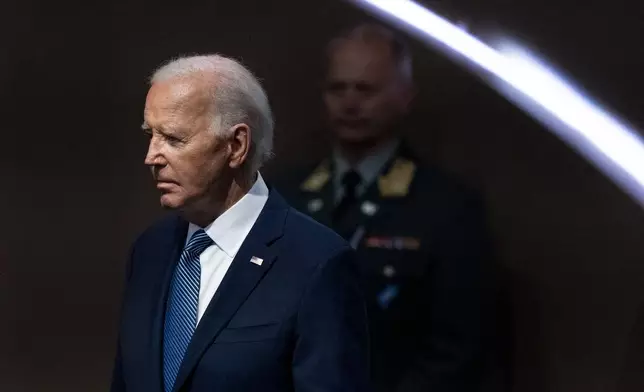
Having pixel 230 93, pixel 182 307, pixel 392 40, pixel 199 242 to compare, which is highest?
pixel 392 40

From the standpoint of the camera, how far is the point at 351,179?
1.57 m

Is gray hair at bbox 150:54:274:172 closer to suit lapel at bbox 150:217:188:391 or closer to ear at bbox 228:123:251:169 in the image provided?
ear at bbox 228:123:251:169

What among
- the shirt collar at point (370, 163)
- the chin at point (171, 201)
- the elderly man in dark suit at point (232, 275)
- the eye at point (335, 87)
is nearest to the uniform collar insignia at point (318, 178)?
the shirt collar at point (370, 163)

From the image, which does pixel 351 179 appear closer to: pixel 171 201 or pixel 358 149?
pixel 358 149

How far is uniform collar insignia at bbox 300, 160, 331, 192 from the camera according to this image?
1.58 meters

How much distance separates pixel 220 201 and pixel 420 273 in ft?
1.63

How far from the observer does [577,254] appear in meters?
1.51

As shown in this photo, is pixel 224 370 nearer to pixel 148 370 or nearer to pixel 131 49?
pixel 148 370

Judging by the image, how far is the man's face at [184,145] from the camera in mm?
1168

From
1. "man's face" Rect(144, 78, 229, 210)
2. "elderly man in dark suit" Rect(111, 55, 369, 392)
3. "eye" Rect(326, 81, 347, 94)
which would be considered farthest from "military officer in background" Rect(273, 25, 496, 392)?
"man's face" Rect(144, 78, 229, 210)

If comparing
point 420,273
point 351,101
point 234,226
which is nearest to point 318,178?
point 351,101

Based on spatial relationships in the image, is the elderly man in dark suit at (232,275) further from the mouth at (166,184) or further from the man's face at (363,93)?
the man's face at (363,93)

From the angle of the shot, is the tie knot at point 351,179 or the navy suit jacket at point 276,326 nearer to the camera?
the navy suit jacket at point 276,326

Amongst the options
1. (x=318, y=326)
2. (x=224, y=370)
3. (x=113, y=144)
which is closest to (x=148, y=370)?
(x=224, y=370)
